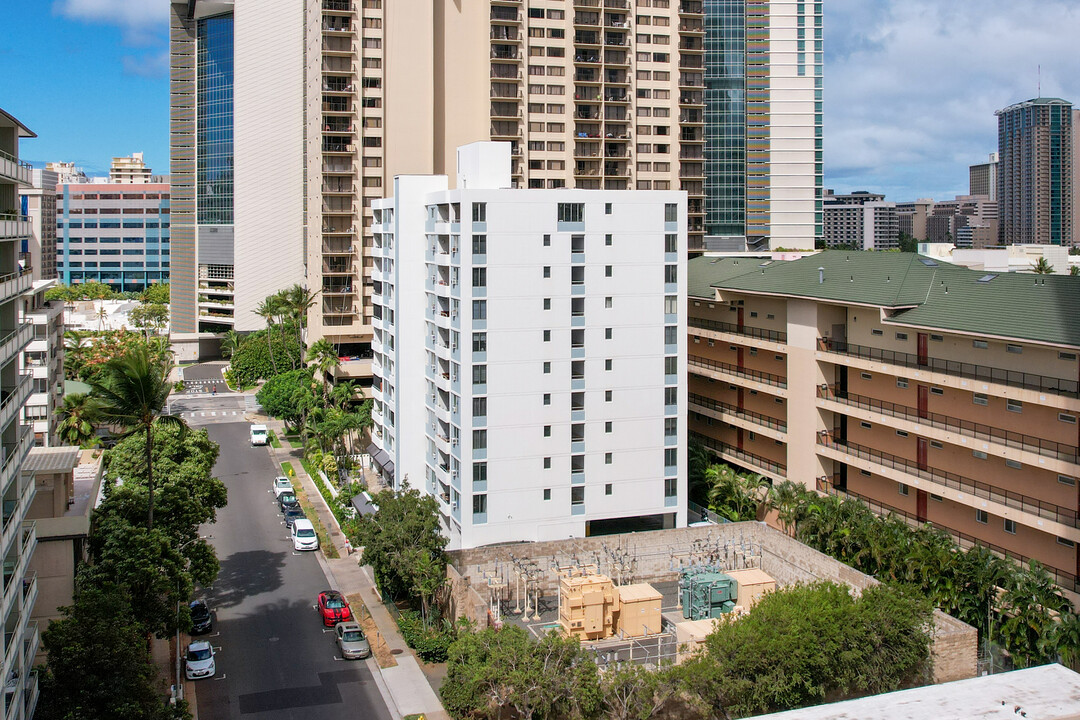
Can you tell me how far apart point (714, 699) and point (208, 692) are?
848 inches

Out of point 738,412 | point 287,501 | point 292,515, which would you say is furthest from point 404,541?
point 738,412

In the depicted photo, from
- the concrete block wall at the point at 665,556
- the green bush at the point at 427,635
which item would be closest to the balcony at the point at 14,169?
the concrete block wall at the point at 665,556

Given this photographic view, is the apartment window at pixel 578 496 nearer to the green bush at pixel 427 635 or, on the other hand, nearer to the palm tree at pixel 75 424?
the green bush at pixel 427 635

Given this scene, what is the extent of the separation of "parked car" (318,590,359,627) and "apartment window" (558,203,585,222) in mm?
22855

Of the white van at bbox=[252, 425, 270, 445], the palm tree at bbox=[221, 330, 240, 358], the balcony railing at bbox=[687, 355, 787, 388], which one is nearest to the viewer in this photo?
the balcony railing at bbox=[687, 355, 787, 388]

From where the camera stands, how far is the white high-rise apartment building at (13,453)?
2858cm

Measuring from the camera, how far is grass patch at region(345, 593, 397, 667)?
152 feet

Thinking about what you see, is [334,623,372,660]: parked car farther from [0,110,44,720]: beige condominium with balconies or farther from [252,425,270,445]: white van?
[252,425,270,445]: white van

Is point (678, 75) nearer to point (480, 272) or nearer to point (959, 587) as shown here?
point (480, 272)

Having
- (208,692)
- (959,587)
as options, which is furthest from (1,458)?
(959,587)

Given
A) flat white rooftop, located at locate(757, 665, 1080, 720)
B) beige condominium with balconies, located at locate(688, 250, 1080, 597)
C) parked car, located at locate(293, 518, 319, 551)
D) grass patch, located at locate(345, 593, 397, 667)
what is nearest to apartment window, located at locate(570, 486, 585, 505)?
beige condominium with balconies, located at locate(688, 250, 1080, 597)


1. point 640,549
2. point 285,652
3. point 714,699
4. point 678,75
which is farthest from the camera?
point 678,75

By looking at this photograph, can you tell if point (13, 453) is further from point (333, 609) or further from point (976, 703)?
point (976, 703)

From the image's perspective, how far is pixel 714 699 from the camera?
35.8 m
